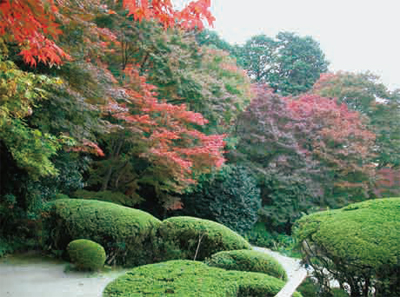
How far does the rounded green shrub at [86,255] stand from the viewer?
18.5 ft

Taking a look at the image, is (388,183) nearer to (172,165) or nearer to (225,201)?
(225,201)

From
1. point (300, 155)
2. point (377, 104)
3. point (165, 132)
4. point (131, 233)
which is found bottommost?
point (131, 233)

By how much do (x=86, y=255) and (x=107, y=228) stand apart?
2.28 feet

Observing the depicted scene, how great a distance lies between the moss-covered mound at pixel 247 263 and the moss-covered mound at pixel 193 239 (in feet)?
4.23

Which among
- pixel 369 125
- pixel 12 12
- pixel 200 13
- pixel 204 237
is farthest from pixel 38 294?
pixel 369 125

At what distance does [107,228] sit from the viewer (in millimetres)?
6199

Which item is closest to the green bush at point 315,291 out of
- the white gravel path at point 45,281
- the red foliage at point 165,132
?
the white gravel path at point 45,281

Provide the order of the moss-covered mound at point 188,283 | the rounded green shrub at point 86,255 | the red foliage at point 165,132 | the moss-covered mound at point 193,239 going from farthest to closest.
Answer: the red foliage at point 165,132 → the moss-covered mound at point 193,239 → the rounded green shrub at point 86,255 → the moss-covered mound at point 188,283

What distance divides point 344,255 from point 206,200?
780 centimetres

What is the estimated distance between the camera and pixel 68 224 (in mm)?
6250

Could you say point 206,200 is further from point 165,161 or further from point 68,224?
point 68,224

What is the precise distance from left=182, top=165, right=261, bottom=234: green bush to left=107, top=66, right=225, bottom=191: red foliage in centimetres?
249

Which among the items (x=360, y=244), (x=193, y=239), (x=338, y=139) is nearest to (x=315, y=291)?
(x=360, y=244)

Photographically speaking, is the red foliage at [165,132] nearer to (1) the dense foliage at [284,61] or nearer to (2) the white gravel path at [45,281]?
(2) the white gravel path at [45,281]
